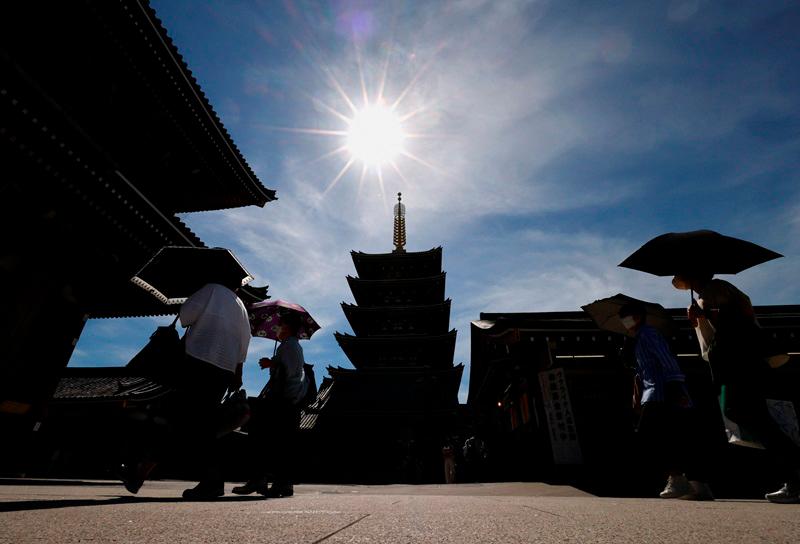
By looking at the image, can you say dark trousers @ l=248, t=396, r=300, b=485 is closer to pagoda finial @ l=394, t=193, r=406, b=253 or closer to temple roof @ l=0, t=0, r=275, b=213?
temple roof @ l=0, t=0, r=275, b=213

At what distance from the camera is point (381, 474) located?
16016 millimetres

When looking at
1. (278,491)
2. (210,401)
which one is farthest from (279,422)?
(210,401)

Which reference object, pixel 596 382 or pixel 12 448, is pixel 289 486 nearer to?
pixel 12 448

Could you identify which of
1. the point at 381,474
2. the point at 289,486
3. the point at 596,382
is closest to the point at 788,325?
the point at 596,382

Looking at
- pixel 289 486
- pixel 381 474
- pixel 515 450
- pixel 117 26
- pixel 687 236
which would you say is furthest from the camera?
pixel 381 474

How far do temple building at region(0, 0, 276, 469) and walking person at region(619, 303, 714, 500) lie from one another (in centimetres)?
612

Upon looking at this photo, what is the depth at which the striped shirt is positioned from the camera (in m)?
3.09

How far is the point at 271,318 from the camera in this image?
4.70m

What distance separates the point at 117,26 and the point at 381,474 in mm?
15883

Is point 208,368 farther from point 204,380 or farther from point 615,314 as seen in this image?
point 615,314

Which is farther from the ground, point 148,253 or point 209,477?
point 148,253

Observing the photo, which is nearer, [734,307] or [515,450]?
[734,307]

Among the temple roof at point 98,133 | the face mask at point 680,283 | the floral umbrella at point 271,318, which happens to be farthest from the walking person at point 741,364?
the temple roof at point 98,133

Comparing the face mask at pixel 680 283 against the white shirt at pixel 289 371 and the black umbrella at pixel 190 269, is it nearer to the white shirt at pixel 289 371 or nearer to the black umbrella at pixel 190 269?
the white shirt at pixel 289 371
